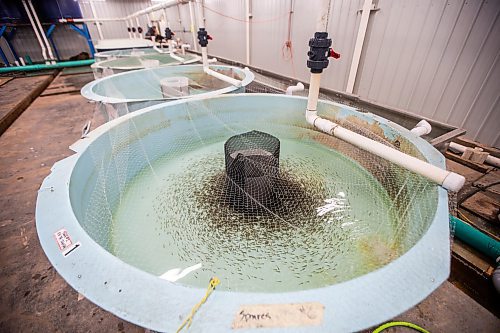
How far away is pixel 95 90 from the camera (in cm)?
279

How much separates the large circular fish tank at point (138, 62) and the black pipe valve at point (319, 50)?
3462 mm

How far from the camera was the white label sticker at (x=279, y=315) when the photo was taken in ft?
2.02

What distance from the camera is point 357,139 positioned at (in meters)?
1.35

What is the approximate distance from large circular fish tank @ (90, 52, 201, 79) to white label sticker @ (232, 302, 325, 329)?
4274mm

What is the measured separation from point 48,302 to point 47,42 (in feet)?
32.0

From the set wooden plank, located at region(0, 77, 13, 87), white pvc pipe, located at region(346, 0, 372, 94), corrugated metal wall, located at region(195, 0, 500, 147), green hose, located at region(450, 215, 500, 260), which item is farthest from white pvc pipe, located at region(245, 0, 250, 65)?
wooden plank, located at region(0, 77, 13, 87)

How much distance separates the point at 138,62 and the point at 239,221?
199 inches

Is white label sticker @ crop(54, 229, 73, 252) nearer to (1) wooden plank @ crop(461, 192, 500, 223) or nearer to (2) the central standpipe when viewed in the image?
(2) the central standpipe

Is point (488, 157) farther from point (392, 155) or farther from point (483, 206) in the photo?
point (392, 155)

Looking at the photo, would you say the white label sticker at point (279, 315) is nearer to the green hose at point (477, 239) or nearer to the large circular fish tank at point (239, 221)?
the large circular fish tank at point (239, 221)

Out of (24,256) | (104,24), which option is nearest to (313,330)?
(24,256)

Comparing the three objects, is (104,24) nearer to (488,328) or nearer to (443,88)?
(443,88)

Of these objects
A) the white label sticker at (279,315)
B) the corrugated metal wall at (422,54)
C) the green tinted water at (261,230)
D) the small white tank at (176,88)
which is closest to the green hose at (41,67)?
the small white tank at (176,88)

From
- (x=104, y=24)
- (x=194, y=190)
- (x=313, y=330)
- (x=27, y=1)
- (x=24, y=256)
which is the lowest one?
(x=24, y=256)
